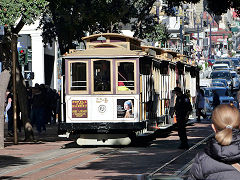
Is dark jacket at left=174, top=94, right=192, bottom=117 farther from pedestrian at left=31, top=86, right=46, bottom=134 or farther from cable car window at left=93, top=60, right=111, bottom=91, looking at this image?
pedestrian at left=31, top=86, right=46, bottom=134

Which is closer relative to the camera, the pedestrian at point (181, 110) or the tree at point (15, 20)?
the tree at point (15, 20)

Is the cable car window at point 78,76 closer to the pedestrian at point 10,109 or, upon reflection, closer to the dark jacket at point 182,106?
the dark jacket at point 182,106

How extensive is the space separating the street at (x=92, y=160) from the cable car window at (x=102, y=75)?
6.03 ft

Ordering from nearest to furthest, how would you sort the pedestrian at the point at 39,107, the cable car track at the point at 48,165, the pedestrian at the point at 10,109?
the cable car track at the point at 48,165 → the pedestrian at the point at 10,109 → the pedestrian at the point at 39,107

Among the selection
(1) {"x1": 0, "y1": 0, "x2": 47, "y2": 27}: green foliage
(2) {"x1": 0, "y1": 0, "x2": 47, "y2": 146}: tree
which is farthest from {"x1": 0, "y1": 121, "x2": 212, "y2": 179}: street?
(1) {"x1": 0, "y1": 0, "x2": 47, "y2": 27}: green foliage

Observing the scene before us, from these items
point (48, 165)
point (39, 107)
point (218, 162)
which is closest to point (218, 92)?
point (39, 107)

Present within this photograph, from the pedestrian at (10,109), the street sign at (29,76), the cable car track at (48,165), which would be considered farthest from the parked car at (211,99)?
the cable car track at (48,165)

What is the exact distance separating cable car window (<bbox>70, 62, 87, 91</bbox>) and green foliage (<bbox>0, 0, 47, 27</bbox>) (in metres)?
1.98

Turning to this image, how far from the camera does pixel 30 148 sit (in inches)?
854

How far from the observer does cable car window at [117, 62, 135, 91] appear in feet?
71.9

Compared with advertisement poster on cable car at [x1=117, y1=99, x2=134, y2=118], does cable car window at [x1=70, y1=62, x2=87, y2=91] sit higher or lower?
higher

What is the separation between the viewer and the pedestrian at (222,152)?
4.90 m

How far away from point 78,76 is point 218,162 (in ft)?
56.7

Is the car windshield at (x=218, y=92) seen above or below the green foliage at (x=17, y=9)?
below
